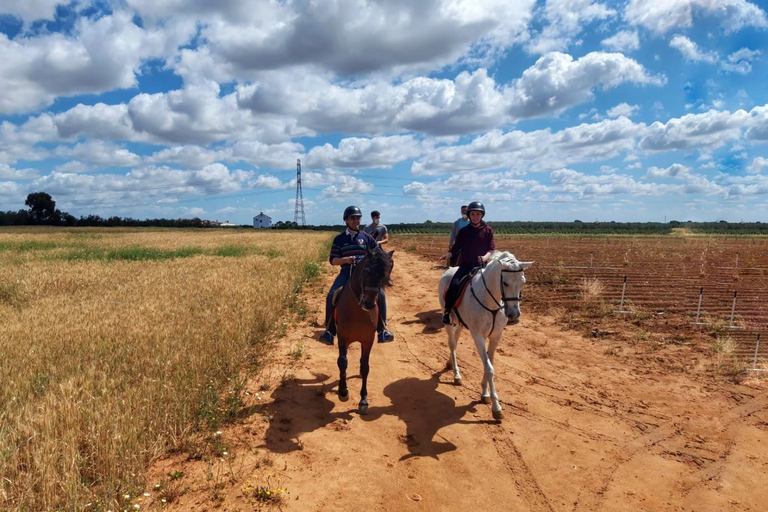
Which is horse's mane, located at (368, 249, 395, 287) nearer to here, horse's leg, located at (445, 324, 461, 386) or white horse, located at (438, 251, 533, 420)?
white horse, located at (438, 251, 533, 420)

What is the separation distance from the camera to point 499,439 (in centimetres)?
604

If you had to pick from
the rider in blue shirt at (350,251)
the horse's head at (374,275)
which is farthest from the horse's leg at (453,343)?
the horse's head at (374,275)

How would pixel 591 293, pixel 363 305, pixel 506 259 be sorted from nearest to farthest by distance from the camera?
pixel 363 305, pixel 506 259, pixel 591 293

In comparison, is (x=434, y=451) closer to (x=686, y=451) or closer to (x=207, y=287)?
(x=686, y=451)

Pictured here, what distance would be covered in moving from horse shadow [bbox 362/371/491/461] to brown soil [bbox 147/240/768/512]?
1.1 inches

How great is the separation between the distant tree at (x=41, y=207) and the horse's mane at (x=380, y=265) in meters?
102

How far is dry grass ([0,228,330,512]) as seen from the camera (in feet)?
13.5

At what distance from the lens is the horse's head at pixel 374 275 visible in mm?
6020

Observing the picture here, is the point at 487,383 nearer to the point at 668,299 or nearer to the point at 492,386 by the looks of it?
the point at 492,386

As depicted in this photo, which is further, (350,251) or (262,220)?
(262,220)

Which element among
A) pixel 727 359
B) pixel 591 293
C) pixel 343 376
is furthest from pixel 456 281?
pixel 591 293

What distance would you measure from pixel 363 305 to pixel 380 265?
24.9 inches

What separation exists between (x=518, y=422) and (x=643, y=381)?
333 centimetres

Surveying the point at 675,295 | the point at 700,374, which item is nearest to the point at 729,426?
the point at 700,374
